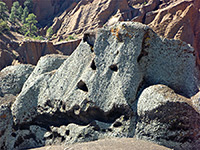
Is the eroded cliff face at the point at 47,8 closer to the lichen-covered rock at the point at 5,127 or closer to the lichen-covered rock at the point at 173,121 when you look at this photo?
the lichen-covered rock at the point at 5,127

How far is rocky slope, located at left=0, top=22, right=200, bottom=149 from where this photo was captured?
5.77 m

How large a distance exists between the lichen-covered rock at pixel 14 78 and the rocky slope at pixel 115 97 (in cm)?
112

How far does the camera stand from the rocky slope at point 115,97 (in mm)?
5770

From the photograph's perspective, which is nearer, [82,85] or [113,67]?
[113,67]

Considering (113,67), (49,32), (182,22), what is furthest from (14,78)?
(49,32)

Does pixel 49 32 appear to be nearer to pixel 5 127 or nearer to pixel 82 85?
pixel 5 127

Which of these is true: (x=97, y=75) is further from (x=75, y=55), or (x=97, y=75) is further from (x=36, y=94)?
(x=36, y=94)

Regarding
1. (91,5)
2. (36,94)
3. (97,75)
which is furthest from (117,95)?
(91,5)

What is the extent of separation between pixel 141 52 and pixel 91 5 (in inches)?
2230

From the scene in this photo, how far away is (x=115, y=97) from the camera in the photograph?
254 inches

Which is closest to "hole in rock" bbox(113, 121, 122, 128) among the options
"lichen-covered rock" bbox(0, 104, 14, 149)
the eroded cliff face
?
"lichen-covered rock" bbox(0, 104, 14, 149)

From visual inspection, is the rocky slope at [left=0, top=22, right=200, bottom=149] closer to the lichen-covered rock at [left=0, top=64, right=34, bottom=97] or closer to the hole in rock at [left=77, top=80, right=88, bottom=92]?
the hole in rock at [left=77, top=80, right=88, bottom=92]

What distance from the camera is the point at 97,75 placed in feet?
22.7

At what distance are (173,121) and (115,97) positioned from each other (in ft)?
5.68
